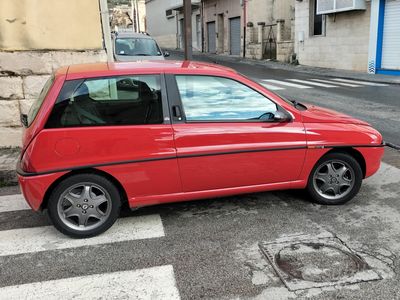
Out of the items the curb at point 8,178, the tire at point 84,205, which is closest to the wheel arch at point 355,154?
the tire at point 84,205

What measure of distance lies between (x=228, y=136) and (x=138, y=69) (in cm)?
106

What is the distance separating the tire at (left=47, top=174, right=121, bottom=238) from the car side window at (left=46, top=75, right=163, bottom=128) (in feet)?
1.74

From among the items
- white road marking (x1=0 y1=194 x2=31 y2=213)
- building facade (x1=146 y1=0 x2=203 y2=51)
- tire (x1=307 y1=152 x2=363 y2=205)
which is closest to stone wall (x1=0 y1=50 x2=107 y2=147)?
white road marking (x1=0 y1=194 x2=31 y2=213)

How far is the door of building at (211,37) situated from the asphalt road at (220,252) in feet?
110

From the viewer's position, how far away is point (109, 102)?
13.4 ft

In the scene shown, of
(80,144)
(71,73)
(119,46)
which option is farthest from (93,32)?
(119,46)

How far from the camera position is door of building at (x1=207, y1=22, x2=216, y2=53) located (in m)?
37.5

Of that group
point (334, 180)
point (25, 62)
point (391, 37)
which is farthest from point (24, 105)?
point (391, 37)

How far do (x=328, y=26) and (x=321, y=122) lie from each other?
1892cm

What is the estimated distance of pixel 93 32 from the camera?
7051mm

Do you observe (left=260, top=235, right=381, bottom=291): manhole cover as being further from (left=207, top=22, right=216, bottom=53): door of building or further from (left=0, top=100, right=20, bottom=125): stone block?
(left=207, top=22, right=216, bottom=53): door of building

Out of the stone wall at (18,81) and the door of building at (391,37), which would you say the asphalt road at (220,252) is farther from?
the door of building at (391,37)

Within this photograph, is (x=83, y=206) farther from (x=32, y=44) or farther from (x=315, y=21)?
(x=315, y=21)

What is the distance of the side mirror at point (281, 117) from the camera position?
14.1 ft
